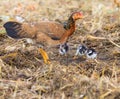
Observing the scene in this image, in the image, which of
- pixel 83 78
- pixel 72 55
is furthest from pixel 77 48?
pixel 83 78

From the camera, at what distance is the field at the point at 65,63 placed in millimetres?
4340

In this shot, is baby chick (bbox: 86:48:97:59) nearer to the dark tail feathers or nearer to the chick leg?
the chick leg

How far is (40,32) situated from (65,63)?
482 millimetres

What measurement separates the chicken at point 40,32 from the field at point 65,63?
0.64 feet

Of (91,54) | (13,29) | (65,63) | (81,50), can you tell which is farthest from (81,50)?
(13,29)

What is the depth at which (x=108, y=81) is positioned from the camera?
14.4ft

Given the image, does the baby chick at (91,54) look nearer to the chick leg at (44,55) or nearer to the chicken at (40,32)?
the chicken at (40,32)

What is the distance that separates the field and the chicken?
194mm

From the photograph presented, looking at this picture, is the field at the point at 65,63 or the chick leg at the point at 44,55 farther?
the chick leg at the point at 44,55

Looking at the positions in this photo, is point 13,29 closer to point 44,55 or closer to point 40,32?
point 40,32

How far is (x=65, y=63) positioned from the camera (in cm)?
554

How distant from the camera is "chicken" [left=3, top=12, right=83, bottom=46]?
538cm

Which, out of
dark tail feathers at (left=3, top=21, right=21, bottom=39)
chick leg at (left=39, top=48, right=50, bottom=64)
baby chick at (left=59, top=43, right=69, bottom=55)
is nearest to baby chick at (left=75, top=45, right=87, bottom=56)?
baby chick at (left=59, top=43, right=69, bottom=55)

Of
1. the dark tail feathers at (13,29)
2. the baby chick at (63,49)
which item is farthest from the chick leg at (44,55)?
the dark tail feathers at (13,29)
